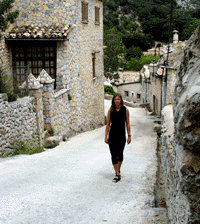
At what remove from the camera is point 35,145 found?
32.3ft

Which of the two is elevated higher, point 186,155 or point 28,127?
point 186,155

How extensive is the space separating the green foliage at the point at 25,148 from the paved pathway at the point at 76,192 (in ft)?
3.32

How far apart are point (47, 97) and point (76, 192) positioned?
618cm

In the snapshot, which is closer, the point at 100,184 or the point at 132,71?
the point at 100,184

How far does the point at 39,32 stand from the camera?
1270 cm

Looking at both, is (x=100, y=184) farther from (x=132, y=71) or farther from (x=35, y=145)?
(x=132, y=71)

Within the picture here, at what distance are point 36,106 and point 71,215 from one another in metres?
6.23

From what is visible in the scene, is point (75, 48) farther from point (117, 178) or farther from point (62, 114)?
point (117, 178)

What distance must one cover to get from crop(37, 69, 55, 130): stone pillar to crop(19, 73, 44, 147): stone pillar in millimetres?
369

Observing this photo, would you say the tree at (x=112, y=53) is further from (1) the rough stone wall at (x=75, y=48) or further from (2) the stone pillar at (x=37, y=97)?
(2) the stone pillar at (x=37, y=97)

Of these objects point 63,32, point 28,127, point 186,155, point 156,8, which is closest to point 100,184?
point 186,155

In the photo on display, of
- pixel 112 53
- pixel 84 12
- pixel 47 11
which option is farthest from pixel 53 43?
pixel 112 53

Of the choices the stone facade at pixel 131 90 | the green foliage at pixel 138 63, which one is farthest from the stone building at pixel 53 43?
the green foliage at pixel 138 63

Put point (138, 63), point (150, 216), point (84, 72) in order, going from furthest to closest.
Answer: point (138, 63), point (84, 72), point (150, 216)
